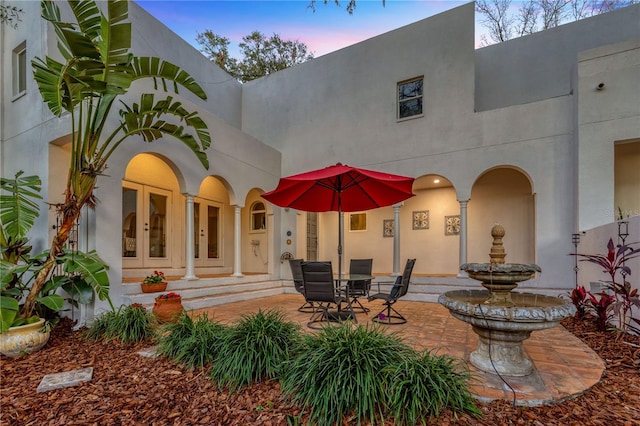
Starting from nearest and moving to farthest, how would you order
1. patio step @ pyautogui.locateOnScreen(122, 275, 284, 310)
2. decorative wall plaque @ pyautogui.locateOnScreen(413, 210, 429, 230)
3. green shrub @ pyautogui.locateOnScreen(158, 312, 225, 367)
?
green shrub @ pyautogui.locateOnScreen(158, 312, 225, 367), patio step @ pyautogui.locateOnScreen(122, 275, 284, 310), decorative wall plaque @ pyautogui.locateOnScreen(413, 210, 429, 230)

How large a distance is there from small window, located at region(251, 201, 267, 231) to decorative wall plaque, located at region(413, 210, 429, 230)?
4806mm

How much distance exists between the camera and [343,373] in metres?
2.48

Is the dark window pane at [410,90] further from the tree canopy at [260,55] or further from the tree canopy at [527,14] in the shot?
the tree canopy at [260,55]

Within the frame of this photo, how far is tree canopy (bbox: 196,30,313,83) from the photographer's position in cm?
1572

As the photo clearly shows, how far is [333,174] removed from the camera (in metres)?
4.04

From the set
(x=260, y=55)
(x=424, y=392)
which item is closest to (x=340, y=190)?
(x=424, y=392)

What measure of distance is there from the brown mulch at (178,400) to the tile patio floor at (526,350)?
0.29ft

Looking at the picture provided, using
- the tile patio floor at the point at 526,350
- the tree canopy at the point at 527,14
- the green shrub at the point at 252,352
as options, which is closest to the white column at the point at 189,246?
the tile patio floor at the point at 526,350

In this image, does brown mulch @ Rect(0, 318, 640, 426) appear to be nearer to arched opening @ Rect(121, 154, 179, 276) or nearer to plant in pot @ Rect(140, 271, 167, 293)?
plant in pot @ Rect(140, 271, 167, 293)

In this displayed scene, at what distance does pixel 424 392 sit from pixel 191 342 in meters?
2.44

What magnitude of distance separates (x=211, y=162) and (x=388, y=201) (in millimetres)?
4411

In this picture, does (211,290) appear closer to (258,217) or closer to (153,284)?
(153,284)

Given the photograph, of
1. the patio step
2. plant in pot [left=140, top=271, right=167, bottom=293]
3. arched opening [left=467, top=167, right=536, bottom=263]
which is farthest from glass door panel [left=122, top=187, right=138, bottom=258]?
arched opening [left=467, top=167, right=536, bottom=263]

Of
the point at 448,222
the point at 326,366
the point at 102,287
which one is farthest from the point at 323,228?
the point at 326,366
